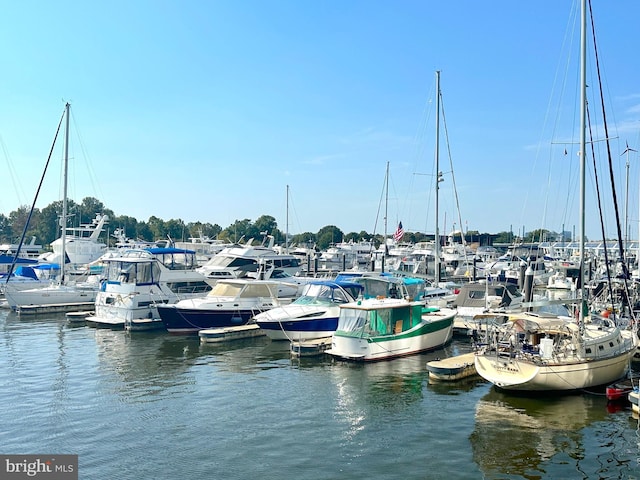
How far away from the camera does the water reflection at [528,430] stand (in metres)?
12.7

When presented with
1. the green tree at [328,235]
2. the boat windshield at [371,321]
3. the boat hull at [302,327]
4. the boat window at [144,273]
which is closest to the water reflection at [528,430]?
the boat windshield at [371,321]

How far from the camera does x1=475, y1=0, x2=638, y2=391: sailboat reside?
55.5 feet

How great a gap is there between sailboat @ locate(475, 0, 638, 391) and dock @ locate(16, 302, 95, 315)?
30022 mm

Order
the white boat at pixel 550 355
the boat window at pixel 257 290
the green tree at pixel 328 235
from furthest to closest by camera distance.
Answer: the green tree at pixel 328 235 → the boat window at pixel 257 290 → the white boat at pixel 550 355

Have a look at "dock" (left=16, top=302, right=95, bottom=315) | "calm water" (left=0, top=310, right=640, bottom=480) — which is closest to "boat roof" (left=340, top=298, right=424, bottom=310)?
"calm water" (left=0, top=310, right=640, bottom=480)

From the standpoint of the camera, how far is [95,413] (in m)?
16.2

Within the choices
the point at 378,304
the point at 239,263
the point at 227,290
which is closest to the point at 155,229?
the point at 239,263

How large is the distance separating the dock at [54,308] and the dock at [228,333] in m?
14.8

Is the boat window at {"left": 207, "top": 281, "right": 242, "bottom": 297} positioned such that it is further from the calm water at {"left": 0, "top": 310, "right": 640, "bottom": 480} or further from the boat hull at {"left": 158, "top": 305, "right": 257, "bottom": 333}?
the calm water at {"left": 0, "top": 310, "right": 640, "bottom": 480}

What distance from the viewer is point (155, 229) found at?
131 m

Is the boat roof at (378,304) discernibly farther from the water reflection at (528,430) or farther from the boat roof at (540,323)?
the water reflection at (528,430)

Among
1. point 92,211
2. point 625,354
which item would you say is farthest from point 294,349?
point 92,211

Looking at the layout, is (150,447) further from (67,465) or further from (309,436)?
(309,436)

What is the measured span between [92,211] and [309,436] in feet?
426
